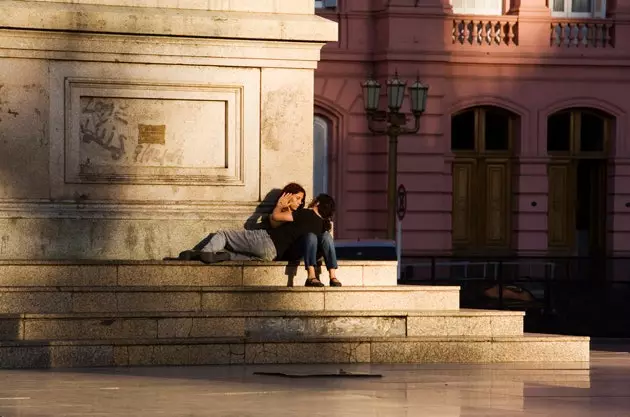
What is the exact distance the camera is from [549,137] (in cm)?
4612

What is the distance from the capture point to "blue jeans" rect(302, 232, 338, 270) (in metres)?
19.2

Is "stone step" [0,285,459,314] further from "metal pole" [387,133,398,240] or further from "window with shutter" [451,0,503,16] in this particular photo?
"window with shutter" [451,0,503,16]

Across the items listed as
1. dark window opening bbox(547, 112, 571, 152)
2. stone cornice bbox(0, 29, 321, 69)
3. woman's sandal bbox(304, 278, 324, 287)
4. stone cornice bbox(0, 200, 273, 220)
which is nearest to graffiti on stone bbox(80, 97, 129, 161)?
stone cornice bbox(0, 29, 321, 69)

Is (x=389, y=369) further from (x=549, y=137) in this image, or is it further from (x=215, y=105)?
(x=549, y=137)

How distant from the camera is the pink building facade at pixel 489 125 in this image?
44094mm

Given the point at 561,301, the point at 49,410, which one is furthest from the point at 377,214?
the point at 49,410

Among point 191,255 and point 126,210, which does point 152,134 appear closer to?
point 126,210

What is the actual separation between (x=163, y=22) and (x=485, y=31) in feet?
84.2

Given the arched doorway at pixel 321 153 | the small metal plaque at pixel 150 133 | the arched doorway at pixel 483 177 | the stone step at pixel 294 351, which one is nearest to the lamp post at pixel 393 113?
the arched doorway at pixel 321 153

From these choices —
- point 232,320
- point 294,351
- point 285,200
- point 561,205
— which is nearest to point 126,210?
point 285,200

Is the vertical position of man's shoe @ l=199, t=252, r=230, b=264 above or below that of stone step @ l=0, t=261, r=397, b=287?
above

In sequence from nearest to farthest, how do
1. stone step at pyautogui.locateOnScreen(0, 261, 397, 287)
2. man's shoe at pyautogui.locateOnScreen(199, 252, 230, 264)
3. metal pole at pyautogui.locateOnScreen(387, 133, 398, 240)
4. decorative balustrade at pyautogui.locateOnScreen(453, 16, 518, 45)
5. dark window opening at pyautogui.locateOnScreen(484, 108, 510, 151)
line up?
stone step at pyautogui.locateOnScreen(0, 261, 397, 287) → man's shoe at pyautogui.locateOnScreen(199, 252, 230, 264) → metal pole at pyautogui.locateOnScreen(387, 133, 398, 240) → decorative balustrade at pyautogui.locateOnScreen(453, 16, 518, 45) → dark window opening at pyautogui.locateOnScreen(484, 108, 510, 151)

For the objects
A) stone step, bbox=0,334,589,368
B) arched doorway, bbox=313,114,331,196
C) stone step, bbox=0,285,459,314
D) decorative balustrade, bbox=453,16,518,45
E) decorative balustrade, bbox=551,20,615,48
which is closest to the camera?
stone step, bbox=0,334,589,368

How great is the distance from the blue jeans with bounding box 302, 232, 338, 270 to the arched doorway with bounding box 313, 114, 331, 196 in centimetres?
2518
